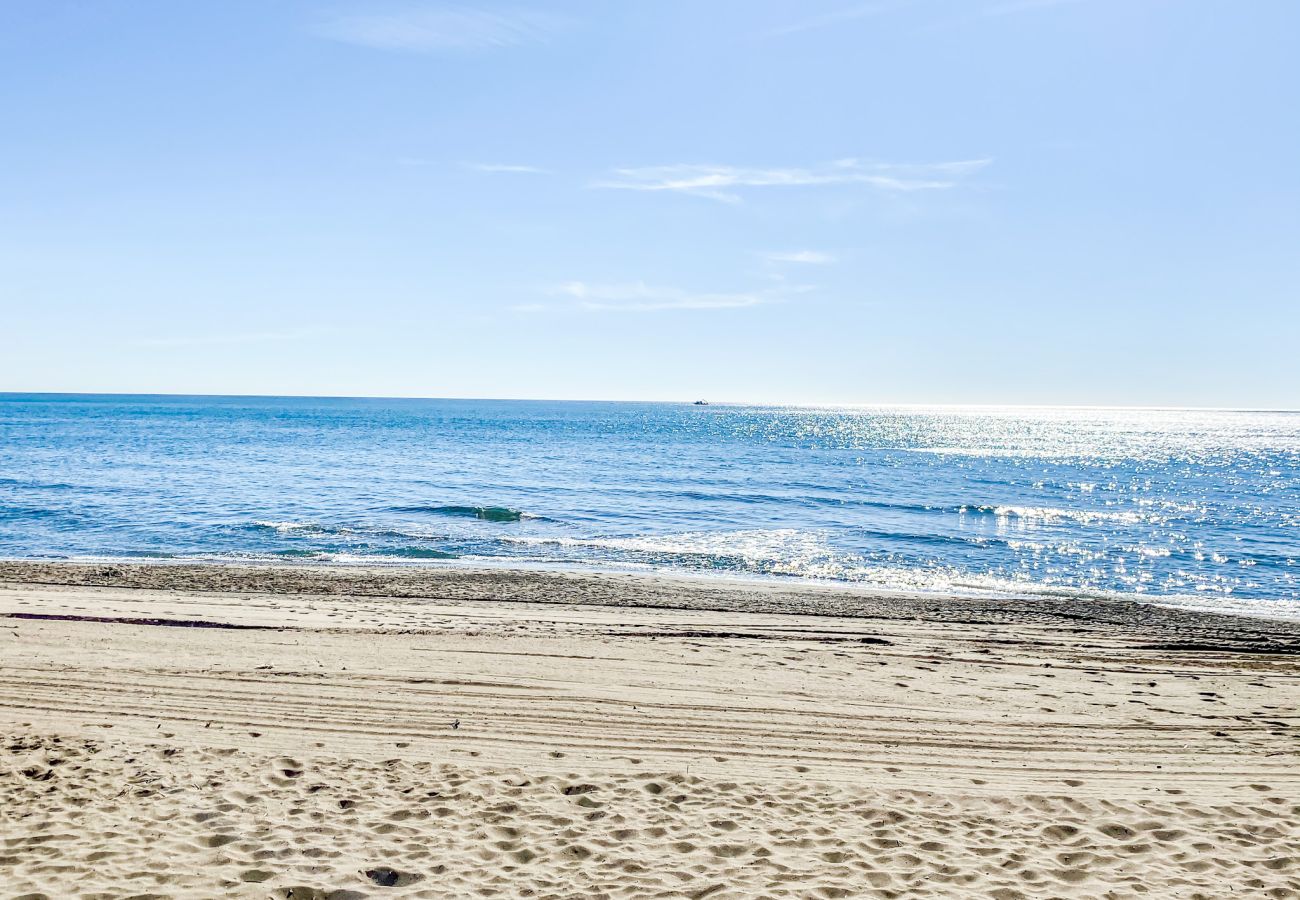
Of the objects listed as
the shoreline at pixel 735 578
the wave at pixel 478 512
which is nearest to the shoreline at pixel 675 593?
the shoreline at pixel 735 578

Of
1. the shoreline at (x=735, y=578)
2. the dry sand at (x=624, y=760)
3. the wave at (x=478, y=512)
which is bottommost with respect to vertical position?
the shoreline at (x=735, y=578)

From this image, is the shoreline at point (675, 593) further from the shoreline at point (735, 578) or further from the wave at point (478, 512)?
the wave at point (478, 512)

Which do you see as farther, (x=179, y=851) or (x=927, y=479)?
(x=927, y=479)

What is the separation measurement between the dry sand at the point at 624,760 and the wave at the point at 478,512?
17.4 metres

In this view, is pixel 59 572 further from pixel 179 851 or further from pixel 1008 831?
pixel 1008 831

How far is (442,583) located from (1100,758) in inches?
593

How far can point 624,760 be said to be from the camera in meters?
8.52

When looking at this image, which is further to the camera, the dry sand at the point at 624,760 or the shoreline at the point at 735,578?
the shoreline at the point at 735,578

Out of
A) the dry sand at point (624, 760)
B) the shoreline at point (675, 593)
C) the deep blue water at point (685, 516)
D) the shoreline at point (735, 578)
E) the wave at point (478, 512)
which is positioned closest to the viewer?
the dry sand at point (624, 760)

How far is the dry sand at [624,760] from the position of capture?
248 inches

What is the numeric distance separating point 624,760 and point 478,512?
2631 cm

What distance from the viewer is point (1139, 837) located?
23.2ft

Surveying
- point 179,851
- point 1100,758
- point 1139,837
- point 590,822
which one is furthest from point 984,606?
point 179,851

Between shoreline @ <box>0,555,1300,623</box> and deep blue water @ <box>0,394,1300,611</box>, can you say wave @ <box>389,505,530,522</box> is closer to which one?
deep blue water @ <box>0,394,1300,611</box>
